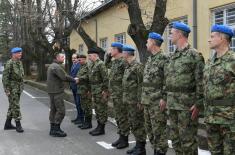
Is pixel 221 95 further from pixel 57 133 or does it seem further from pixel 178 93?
pixel 57 133

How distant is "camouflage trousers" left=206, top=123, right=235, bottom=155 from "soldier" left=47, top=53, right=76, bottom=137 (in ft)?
17.1

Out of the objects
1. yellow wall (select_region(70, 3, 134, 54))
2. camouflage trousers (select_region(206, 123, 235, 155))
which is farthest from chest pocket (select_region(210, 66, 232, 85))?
yellow wall (select_region(70, 3, 134, 54))

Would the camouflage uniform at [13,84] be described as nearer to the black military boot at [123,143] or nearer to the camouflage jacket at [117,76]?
the camouflage jacket at [117,76]

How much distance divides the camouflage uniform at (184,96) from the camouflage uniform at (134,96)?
1.68 meters

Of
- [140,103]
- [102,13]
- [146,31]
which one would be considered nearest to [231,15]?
[146,31]

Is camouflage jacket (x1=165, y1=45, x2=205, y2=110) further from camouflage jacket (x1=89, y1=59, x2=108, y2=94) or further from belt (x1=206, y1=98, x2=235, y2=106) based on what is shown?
camouflage jacket (x1=89, y1=59, x2=108, y2=94)

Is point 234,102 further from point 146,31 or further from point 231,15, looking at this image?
point 231,15

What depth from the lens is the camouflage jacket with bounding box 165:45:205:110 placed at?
6020 millimetres

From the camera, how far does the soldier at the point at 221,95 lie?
5.16 metres

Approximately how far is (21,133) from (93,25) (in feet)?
67.3

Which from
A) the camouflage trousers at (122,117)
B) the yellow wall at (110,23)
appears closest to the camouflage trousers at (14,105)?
the camouflage trousers at (122,117)

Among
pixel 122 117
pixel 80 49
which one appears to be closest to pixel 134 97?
pixel 122 117

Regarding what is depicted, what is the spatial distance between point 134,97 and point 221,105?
2.94m

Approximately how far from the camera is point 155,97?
6984 mm
